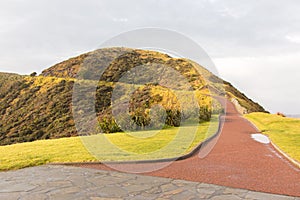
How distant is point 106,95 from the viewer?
116ft

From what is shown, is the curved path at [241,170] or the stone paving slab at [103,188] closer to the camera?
the stone paving slab at [103,188]

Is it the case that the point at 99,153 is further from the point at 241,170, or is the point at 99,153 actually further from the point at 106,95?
the point at 106,95

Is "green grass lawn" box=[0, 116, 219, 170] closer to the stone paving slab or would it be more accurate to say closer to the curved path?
the curved path

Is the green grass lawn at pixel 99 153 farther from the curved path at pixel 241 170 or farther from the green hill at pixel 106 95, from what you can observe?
the green hill at pixel 106 95

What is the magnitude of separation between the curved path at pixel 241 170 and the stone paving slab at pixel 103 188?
1.65ft

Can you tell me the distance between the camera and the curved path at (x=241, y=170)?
6.00 metres

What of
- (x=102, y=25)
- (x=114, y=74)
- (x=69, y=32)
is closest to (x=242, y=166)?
(x=102, y=25)

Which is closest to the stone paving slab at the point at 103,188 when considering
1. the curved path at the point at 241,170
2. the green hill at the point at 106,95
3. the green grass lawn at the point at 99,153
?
the curved path at the point at 241,170

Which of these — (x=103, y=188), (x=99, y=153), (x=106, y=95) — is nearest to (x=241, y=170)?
(x=103, y=188)

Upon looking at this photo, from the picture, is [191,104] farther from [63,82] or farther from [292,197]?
[63,82]

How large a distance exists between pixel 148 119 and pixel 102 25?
6.04m

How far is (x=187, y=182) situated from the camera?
6.09 meters

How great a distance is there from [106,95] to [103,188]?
1190 inches

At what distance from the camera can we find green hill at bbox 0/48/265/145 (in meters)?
21.9
